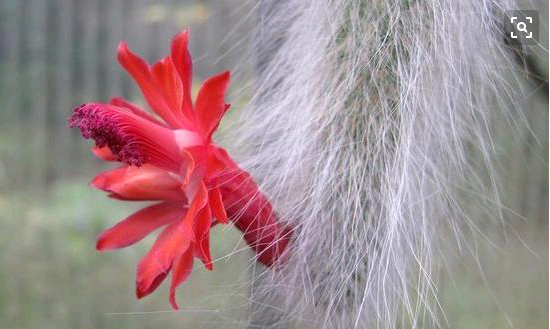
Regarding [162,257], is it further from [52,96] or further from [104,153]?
[52,96]

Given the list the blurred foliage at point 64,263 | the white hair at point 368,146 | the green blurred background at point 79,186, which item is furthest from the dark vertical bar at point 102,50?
the white hair at point 368,146

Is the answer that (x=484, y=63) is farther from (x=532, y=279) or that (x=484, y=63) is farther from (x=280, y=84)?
(x=532, y=279)

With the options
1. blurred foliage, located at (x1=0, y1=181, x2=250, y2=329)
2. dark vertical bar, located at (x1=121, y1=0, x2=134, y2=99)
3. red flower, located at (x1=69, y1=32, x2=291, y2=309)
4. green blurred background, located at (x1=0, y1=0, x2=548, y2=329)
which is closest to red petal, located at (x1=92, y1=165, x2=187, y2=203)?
red flower, located at (x1=69, y1=32, x2=291, y2=309)

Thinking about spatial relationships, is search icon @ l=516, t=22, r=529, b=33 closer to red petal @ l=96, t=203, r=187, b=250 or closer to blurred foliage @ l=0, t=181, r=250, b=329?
red petal @ l=96, t=203, r=187, b=250

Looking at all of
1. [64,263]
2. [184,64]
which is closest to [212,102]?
[184,64]

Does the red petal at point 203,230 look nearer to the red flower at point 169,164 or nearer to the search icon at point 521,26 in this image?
the red flower at point 169,164

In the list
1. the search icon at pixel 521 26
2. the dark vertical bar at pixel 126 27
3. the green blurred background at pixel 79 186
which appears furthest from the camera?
the dark vertical bar at pixel 126 27

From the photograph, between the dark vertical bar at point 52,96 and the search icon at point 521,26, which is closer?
the search icon at point 521,26

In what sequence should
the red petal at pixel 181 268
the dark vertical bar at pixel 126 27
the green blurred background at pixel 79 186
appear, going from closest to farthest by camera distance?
the red petal at pixel 181 268 → the green blurred background at pixel 79 186 → the dark vertical bar at pixel 126 27

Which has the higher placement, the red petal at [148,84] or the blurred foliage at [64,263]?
the red petal at [148,84]
